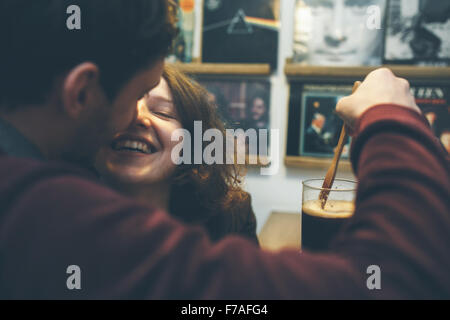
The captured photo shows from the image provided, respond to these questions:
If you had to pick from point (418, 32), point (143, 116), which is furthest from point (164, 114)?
point (418, 32)

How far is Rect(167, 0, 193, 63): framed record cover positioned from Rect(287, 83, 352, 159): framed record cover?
0.43 metres

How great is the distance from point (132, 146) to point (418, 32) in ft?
3.38

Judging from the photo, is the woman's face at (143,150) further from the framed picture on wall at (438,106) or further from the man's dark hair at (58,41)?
the framed picture on wall at (438,106)

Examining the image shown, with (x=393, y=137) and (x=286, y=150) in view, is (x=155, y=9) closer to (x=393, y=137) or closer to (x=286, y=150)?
(x=393, y=137)

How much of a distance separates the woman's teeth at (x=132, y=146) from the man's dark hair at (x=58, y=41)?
40 centimetres

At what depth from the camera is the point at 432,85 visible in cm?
130

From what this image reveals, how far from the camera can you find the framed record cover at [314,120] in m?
1.39

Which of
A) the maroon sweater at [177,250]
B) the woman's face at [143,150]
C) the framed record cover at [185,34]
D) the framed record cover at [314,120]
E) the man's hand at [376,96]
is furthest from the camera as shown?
the framed record cover at [185,34]

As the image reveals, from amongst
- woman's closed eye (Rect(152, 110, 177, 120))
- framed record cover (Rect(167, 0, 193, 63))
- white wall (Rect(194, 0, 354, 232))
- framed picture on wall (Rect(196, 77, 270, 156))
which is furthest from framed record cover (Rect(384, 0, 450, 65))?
woman's closed eye (Rect(152, 110, 177, 120))

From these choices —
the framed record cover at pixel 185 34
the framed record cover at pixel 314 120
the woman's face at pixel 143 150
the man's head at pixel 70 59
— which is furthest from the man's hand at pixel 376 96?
the framed record cover at pixel 185 34

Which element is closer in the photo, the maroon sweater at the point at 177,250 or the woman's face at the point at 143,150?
the maroon sweater at the point at 177,250

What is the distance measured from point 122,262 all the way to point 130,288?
0.08 feet

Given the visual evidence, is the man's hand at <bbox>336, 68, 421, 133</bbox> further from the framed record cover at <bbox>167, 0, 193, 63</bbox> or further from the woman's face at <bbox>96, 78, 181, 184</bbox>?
the framed record cover at <bbox>167, 0, 193, 63</bbox>
